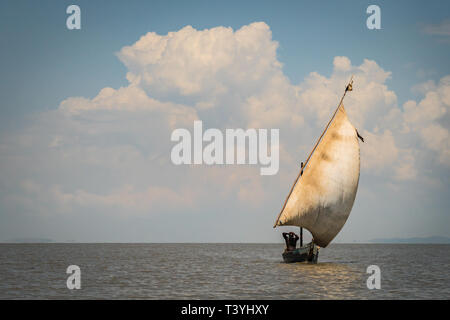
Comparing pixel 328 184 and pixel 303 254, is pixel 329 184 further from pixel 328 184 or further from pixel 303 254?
pixel 303 254

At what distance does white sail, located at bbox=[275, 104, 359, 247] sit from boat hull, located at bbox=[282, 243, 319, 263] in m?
2.17

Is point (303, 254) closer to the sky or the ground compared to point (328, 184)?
closer to the ground

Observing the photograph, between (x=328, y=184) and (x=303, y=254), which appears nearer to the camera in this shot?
(x=328, y=184)

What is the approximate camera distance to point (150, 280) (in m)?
40.9

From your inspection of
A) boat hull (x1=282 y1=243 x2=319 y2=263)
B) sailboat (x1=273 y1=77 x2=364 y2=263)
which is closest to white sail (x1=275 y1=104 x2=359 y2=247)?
sailboat (x1=273 y1=77 x2=364 y2=263)

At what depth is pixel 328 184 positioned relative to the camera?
48.5 meters

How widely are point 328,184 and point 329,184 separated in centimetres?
10

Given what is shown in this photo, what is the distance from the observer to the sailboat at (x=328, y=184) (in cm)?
4822

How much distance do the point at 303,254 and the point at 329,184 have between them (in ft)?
26.9

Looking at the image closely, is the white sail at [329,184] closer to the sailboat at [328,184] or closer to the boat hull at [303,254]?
the sailboat at [328,184]

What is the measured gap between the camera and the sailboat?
48.2 metres

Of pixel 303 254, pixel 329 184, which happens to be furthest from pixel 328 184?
pixel 303 254
